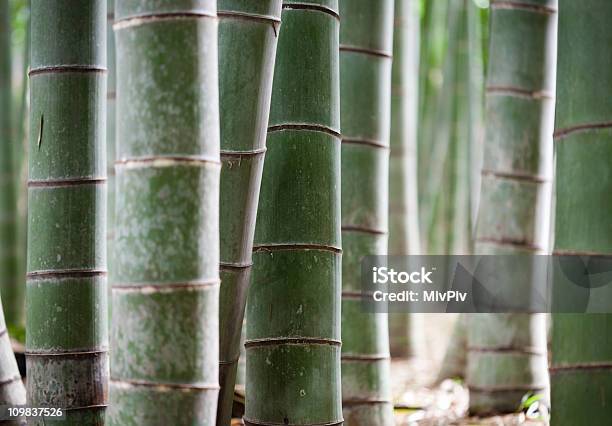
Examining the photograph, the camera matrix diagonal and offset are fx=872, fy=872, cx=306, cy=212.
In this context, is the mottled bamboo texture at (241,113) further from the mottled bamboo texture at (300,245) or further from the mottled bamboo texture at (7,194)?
the mottled bamboo texture at (7,194)

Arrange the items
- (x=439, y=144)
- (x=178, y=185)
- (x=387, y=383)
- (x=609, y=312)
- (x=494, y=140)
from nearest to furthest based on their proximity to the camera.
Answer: (x=178, y=185) → (x=609, y=312) → (x=387, y=383) → (x=494, y=140) → (x=439, y=144)

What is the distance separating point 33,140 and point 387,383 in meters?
1.23

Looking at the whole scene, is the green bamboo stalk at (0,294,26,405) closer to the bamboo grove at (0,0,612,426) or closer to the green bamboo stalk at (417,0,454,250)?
the bamboo grove at (0,0,612,426)

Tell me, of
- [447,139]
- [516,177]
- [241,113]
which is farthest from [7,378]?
→ [447,139]

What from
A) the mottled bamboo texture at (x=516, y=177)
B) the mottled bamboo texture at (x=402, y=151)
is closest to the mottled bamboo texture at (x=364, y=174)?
the mottled bamboo texture at (x=516, y=177)

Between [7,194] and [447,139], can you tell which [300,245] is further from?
[447,139]

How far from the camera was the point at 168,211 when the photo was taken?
132cm

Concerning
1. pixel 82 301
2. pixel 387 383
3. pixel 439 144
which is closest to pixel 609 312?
pixel 387 383

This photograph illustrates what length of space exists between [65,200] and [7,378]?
485mm

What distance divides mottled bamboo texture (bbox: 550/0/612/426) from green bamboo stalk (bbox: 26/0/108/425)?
984 millimetres

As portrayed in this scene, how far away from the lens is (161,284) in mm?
1323

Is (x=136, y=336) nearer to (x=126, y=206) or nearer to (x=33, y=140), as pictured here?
(x=126, y=206)

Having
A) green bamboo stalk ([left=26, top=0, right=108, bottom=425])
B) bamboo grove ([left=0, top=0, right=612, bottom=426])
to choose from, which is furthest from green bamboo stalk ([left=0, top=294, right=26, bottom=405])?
green bamboo stalk ([left=26, top=0, right=108, bottom=425])

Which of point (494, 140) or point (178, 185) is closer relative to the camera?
point (178, 185)
